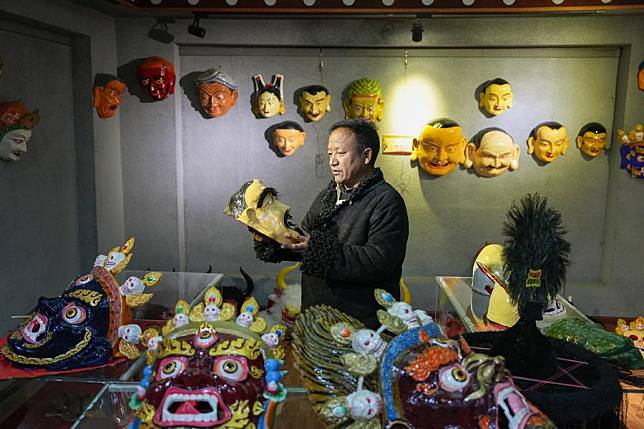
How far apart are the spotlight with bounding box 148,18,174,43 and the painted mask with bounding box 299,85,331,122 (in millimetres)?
1087

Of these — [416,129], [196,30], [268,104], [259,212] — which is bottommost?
[259,212]

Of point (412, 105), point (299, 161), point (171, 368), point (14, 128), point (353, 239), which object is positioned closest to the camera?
point (171, 368)

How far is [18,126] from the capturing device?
121 inches

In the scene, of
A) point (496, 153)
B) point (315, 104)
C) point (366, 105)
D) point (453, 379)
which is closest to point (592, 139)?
point (496, 153)

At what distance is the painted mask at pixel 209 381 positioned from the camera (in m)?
1.13

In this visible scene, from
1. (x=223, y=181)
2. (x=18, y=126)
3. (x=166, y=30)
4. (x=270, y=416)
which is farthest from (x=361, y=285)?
(x=166, y=30)

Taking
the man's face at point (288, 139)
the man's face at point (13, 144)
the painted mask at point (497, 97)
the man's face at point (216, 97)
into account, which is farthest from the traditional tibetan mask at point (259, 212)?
the painted mask at point (497, 97)

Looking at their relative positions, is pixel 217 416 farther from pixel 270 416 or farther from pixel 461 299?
pixel 461 299

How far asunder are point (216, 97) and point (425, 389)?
3.50m

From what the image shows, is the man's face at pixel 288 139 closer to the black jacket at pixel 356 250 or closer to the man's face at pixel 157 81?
the man's face at pixel 157 81

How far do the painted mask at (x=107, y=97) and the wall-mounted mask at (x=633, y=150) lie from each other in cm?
367

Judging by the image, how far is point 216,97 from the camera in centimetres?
420

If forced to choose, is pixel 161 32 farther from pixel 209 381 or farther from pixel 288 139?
pixel 209 381

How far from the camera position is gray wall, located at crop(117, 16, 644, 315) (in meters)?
4.18
